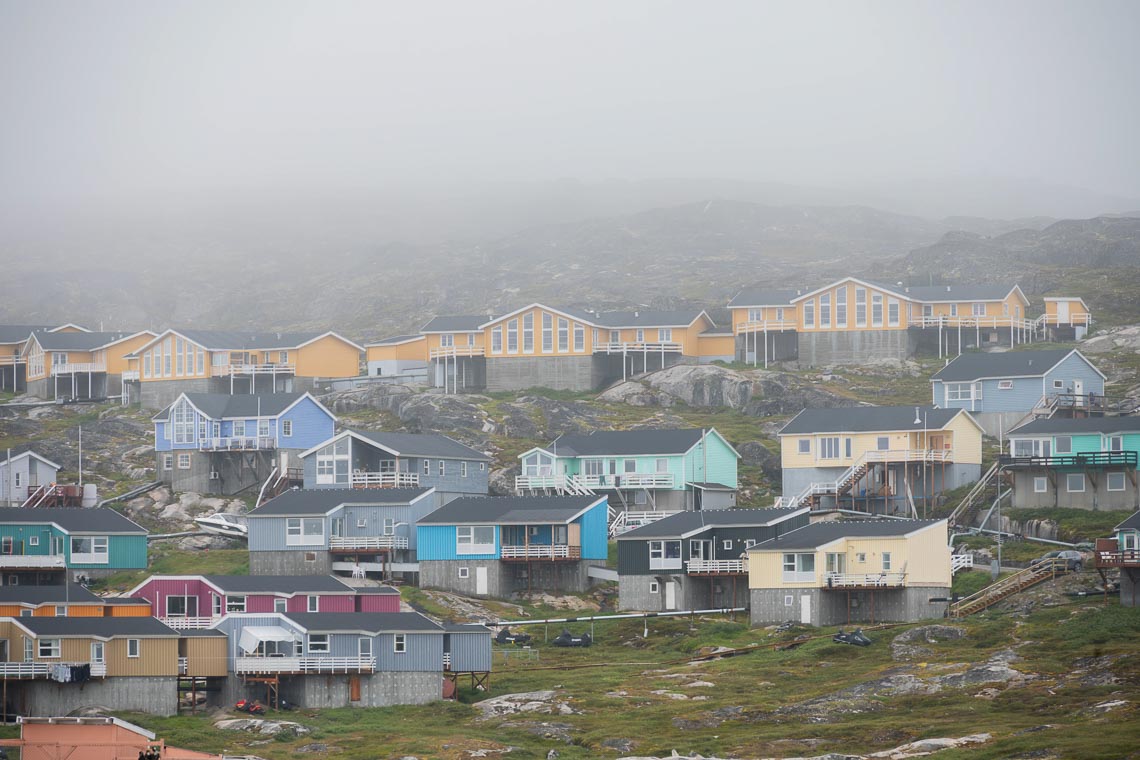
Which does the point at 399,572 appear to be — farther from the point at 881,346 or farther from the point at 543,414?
the point at 881,346

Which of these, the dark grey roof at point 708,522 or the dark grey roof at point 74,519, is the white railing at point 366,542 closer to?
the dark grey roof at point 74,519

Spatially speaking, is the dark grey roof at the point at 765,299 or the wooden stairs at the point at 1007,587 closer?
the wooden stairs at the point at 1007,587

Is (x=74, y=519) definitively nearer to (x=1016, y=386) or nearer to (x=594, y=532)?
(x=594, y=532)

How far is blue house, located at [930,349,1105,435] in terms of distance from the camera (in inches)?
4530

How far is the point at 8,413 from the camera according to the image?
141 meters

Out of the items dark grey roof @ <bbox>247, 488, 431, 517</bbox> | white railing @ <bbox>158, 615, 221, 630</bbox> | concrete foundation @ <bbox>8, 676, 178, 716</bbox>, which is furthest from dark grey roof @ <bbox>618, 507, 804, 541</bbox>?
concrete foundation @ <bbox>8, 676, 178, 716</bbox>

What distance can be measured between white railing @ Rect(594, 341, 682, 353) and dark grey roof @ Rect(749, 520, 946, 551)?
50.5m

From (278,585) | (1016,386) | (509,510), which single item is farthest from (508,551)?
(1016,386)

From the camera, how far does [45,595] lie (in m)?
83.0

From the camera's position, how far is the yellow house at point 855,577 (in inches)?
3374

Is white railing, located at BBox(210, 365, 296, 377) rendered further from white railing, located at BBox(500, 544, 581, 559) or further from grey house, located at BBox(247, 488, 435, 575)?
white railing, located at BBox(500, 544, 581, 559)

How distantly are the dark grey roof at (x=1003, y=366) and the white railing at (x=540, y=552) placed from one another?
32.2 metres

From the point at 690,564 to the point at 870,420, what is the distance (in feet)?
70.4

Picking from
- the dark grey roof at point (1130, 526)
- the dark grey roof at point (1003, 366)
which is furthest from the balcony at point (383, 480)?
the dark grey roof at point (1130, 526)
